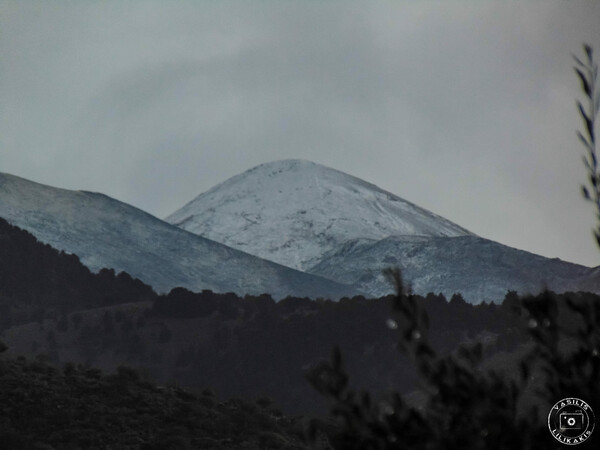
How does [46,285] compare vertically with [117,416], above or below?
above

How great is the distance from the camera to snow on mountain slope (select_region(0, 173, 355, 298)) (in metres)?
174

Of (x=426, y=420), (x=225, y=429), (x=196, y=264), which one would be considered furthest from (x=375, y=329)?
(x=196, y=264)

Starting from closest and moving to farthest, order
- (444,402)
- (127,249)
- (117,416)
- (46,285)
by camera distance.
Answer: (444,402) < (117,416) < (46,285) < (127,249)

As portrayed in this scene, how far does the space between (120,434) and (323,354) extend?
47.3 m

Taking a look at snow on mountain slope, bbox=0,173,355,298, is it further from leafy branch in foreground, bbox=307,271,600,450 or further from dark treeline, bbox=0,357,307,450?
leafy branch in foreground, bbox=307,271,600,450

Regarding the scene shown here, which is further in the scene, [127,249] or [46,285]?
[127,249]

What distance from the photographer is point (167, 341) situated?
93062 millimetres

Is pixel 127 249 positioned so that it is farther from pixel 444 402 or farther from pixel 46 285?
pixel 444 402

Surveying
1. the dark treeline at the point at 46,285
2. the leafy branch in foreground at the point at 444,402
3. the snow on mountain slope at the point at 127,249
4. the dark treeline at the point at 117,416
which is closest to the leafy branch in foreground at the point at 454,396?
the leafy branch in foreground at the point at 444,402

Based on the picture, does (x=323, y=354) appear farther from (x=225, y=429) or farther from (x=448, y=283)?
(x=448, y=283)

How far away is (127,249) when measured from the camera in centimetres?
18525

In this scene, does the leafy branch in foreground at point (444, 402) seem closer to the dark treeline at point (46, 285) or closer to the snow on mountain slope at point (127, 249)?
the dark treeline at point (46, 285)

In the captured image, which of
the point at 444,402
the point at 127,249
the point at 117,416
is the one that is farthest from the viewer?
the point at 127,249

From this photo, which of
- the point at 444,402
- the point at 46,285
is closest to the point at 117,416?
the point at 444,402
